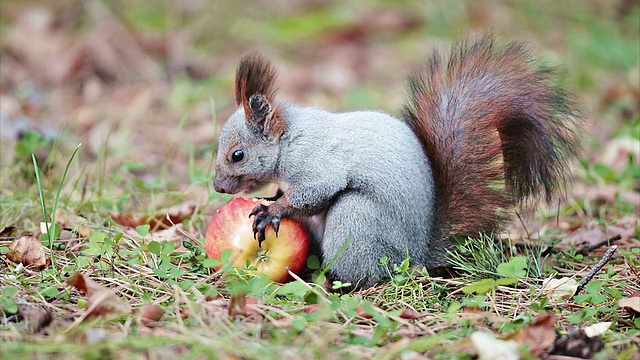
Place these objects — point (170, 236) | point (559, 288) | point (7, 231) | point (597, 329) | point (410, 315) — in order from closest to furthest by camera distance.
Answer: point (597, 329)
point (410, 315)
point (559, 288)
point (7, 231)
point (170, 236)

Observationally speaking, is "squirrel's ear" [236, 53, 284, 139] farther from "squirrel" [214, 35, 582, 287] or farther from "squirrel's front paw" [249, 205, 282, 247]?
"squirrel's front paw" [249, 205, 282, 247]

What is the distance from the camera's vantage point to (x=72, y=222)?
2795 mm

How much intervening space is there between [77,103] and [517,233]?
3.47 m

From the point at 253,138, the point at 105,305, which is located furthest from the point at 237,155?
the point at 105,305

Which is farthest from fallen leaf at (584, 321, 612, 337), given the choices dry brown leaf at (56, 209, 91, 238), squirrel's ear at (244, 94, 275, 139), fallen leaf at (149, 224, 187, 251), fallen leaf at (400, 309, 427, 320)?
dry brown leaf at (56, 209, 91, 238)

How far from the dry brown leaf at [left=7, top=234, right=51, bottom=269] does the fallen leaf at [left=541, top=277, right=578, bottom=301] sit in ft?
5.36

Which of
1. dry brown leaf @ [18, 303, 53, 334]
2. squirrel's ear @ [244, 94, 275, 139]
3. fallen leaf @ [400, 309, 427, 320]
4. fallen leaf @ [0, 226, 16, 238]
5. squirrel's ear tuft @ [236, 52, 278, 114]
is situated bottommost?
fallen leaf @ [400, 309, 427, 320]

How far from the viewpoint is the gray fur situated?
2.47 meters

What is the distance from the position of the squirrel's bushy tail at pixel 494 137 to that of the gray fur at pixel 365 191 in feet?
0.28

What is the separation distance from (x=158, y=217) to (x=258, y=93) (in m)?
0.74

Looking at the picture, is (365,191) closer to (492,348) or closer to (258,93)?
(258,93)

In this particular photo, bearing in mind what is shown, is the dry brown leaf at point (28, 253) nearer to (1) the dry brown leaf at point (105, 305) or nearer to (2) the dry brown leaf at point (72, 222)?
(2) the dry brown leaf at point (72, 222)

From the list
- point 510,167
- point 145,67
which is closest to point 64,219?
point 510,167

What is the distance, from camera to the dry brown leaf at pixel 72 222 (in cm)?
269
